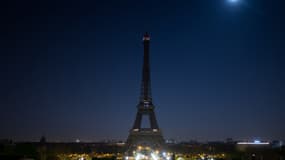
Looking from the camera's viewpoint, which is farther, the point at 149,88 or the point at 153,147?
the point at 153,147

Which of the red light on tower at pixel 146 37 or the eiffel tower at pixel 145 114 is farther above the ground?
the red light on tower at pixel 146 37

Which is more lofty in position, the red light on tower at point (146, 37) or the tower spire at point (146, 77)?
the red light on tower at point (146, 37)

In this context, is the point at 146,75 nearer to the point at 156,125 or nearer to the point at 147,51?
the point at 147,51

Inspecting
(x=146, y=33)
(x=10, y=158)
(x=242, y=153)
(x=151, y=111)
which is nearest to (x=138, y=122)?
(x=151, y=111)

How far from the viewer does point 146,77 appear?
98.5m

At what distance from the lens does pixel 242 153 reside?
208 ft

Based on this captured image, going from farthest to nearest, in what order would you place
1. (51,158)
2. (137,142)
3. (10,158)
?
1. (137,142)
2. (51,158)
3. (10,158)

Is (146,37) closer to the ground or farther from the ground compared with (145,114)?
farther from the ground

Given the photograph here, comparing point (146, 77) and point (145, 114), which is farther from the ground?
point (146, 77)

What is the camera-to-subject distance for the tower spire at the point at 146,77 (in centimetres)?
9700

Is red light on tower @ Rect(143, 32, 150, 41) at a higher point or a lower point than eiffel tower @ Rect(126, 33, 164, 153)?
higher

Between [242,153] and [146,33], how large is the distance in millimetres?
42994

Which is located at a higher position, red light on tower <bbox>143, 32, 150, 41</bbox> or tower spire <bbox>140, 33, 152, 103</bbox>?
red light on tower <bbox>143, 32, 150, 41</bbox>

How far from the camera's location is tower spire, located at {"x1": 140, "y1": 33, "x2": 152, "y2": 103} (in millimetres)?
97000
